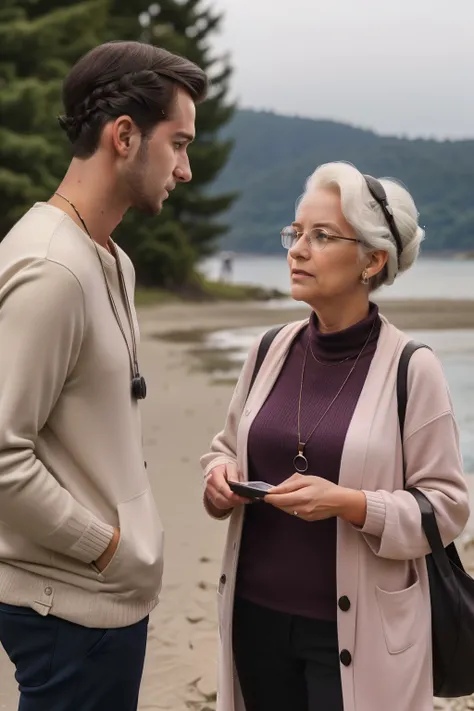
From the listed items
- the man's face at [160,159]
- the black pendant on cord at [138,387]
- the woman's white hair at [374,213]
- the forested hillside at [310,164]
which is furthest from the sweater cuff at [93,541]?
the forested hillside at [310,164]

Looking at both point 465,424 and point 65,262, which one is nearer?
point 65,262

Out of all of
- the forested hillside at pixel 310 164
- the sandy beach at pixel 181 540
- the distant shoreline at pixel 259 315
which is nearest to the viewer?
the sandy beach at pixel 181 540

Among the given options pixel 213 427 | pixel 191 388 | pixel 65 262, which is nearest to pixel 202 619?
pixel 65 262

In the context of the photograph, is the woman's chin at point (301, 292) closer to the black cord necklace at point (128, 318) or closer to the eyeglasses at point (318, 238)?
the eyeglasses at point (318, 238)

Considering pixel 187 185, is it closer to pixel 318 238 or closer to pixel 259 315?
pixel 259 315

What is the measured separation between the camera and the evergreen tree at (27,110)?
21.9 meters

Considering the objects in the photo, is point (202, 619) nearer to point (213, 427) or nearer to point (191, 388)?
point (213, 427)

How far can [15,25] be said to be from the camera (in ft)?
73.7

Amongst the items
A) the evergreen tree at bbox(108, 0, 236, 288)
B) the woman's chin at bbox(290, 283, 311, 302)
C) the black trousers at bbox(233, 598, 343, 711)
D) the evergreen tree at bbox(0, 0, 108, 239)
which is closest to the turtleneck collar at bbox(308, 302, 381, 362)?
the woman's chin at bbox(290, 283, 311, 302)

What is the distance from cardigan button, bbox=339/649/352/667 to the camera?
2.01 metres

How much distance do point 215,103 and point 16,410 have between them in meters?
32.4

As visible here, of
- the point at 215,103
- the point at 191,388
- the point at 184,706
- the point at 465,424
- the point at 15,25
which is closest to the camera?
the point at 184,706

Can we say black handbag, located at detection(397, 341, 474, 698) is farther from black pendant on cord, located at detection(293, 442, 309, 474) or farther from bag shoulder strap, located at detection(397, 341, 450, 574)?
black pendant on cord, located at detection(293, 442, 309, 474)

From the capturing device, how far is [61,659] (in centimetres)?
177
